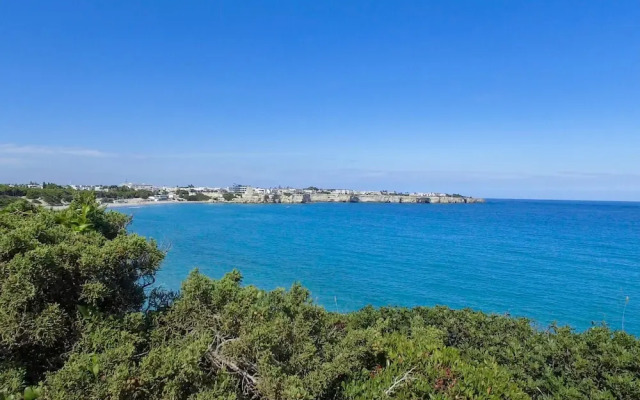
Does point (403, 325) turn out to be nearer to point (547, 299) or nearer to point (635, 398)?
point (635, 398)

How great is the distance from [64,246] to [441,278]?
2295cm

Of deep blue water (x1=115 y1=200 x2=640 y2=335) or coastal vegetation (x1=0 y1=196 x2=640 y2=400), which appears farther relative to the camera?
deep blue water (x1=115 y1=200 x2=640 y2=335)

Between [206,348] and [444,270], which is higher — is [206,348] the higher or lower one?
the higher one

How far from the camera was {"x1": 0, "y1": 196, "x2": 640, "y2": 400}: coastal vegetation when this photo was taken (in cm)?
353

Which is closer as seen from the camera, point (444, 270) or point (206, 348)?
point (206, 348)

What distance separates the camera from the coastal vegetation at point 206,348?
139 inches

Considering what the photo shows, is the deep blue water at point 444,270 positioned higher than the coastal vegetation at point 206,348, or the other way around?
the coastal vegetation at point 206,348

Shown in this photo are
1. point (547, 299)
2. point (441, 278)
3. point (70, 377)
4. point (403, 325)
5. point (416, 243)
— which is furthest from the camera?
point (416, 243)

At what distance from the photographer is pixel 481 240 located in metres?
42.8

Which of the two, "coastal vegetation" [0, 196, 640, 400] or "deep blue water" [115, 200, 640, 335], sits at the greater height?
"coastal vegetation" [0, 196, 640, 400]

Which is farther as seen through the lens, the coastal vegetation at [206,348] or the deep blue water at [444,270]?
the deep blue water at [444,270]

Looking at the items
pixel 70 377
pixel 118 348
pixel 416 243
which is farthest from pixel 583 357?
pixel 416 243

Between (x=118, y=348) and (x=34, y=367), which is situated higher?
(x=118, y=348)

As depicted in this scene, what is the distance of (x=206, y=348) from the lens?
150 inches
